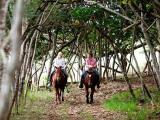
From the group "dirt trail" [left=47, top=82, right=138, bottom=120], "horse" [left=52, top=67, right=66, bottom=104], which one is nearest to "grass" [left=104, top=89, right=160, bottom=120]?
"dirt trail" [left=47, top=82, right=138, bottom=120]

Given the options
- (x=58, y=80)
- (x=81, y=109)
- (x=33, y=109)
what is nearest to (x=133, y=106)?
(x=81, y=109)

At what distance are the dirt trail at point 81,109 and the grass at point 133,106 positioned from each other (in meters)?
0.35

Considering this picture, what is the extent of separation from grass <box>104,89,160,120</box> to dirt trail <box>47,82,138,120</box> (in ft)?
1.13

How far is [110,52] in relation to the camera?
34.8 m

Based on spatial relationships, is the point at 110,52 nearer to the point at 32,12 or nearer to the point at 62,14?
the point at 62,14

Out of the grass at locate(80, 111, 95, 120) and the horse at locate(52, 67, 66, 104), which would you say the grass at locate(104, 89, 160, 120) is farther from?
the horse at locate(52, 67, 66, 104)

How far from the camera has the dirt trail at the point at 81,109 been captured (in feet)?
56.6

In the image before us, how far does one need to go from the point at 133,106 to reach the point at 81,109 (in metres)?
2.12

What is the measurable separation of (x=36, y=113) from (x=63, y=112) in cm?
101

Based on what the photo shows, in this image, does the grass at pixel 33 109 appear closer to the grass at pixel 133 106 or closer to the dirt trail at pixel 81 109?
the dirt trail at pixel 81 109

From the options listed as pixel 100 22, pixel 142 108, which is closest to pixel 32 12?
pixel 142 108

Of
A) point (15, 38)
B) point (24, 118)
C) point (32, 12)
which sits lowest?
point (24, 118)

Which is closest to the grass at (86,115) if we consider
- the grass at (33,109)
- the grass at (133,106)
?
the grass at (133,106)

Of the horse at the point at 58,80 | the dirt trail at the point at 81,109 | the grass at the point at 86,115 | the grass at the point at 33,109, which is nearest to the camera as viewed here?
the grass at the point at 86,115
